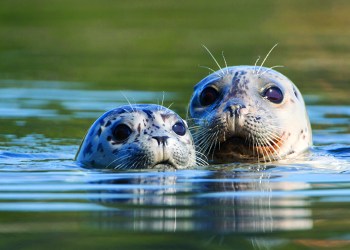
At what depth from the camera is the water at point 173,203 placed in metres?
6.14

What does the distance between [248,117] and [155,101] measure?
438 cm

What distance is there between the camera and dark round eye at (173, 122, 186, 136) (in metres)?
8.80

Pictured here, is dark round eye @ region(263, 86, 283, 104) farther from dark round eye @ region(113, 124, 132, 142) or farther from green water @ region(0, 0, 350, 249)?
dark round eye @ region(113, 124, 132, 142)

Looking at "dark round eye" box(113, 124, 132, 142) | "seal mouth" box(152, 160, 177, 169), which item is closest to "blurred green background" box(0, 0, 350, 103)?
"dark round eye" box(113, 124, 132, 142)

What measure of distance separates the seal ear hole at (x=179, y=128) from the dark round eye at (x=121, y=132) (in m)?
0.34

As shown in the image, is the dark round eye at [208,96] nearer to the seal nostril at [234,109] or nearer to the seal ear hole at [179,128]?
the seal nostril at [234,109]

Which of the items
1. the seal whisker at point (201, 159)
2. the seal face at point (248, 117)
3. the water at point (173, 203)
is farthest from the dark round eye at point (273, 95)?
the seal whisker at point (201, 159)

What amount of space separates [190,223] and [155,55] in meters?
12.4

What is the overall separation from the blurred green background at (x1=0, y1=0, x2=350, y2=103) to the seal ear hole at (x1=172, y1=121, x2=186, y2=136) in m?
5.42

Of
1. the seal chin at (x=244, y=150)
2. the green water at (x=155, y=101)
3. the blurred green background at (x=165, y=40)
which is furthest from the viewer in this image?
the blurred green background at (x=165, y=40)

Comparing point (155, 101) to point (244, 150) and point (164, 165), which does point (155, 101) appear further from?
point (164, 165)

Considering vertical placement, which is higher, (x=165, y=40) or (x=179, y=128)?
(x=165, y=40)

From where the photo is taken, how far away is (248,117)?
9.34 meters

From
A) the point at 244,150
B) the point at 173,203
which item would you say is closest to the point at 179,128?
the point at 244,150
